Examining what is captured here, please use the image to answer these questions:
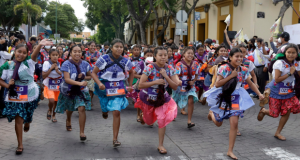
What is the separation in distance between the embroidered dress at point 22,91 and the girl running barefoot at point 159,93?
6.01ft

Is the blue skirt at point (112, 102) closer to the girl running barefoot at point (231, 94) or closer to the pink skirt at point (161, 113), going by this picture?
the pink skirt at point (161, 113)

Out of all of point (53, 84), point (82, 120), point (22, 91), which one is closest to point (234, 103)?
point (82, 120)

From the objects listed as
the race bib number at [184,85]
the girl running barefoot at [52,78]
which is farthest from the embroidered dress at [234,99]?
the girl running barefoot at [52,78]

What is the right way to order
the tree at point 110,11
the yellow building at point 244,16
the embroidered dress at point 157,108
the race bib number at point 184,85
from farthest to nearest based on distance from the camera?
the tree at point 110,11, the yellow building at point 244,16, the race bib number at point 184,85, the embroidered dress at point 157,108

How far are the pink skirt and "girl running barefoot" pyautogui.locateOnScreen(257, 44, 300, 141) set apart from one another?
1.89m

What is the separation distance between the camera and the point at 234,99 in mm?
4949

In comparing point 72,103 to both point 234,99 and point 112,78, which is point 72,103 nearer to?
point 112,78

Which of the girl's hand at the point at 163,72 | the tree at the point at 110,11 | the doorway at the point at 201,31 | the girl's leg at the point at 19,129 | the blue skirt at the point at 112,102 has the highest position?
the tree at the point at 110,11

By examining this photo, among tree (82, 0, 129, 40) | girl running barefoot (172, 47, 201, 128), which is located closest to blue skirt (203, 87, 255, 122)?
girl running barefoot (172, 47, 201, 128)

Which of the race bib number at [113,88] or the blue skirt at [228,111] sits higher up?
the race bib number at [113,88]

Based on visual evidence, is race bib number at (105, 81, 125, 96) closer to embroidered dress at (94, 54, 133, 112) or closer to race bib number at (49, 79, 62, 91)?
embroidered dress at (94, 54, 133, 112)

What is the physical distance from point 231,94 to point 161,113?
1.17 meters

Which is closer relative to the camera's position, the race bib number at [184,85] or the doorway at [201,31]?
the race bib number at [184,85]

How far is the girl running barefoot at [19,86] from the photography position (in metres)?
4.96
